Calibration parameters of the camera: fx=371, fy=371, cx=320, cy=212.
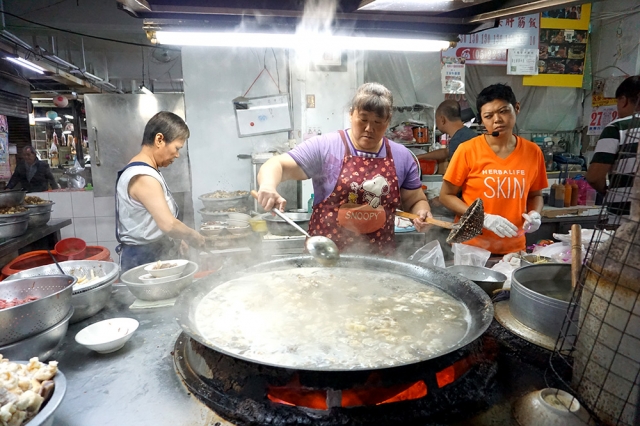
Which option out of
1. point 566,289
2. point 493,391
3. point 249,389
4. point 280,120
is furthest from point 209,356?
point 280,120

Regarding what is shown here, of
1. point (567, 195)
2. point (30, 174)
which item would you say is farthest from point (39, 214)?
point (567, 195)

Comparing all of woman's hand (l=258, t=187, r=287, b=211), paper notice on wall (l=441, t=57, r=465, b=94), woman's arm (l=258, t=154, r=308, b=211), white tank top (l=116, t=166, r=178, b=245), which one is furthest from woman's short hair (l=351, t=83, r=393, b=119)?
paper notice on wall (l=441, t=57, r=465, b=94)

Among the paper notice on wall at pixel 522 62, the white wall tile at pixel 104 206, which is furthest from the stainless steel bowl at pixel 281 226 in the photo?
the paper notice on wall at pixel 522 62

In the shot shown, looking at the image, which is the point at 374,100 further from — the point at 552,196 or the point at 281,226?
the point at 552,196

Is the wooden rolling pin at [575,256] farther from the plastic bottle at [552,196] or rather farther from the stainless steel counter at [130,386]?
the plastic bottle at [552,196]

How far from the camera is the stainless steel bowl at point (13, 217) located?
4.00 metres

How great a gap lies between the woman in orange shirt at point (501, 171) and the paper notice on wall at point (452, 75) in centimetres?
314

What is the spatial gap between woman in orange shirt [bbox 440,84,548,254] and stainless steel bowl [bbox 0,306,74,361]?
2752 mm

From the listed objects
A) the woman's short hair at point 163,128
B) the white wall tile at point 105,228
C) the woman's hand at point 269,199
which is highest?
the woman's short hair at point 163,128

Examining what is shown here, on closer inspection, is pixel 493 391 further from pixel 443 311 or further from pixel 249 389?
pixel 249 389

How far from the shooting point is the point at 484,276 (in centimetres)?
206

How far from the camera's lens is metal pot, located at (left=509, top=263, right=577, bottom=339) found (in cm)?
140

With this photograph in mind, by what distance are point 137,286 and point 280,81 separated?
4805 millimetres

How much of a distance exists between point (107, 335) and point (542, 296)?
5.77 ft
